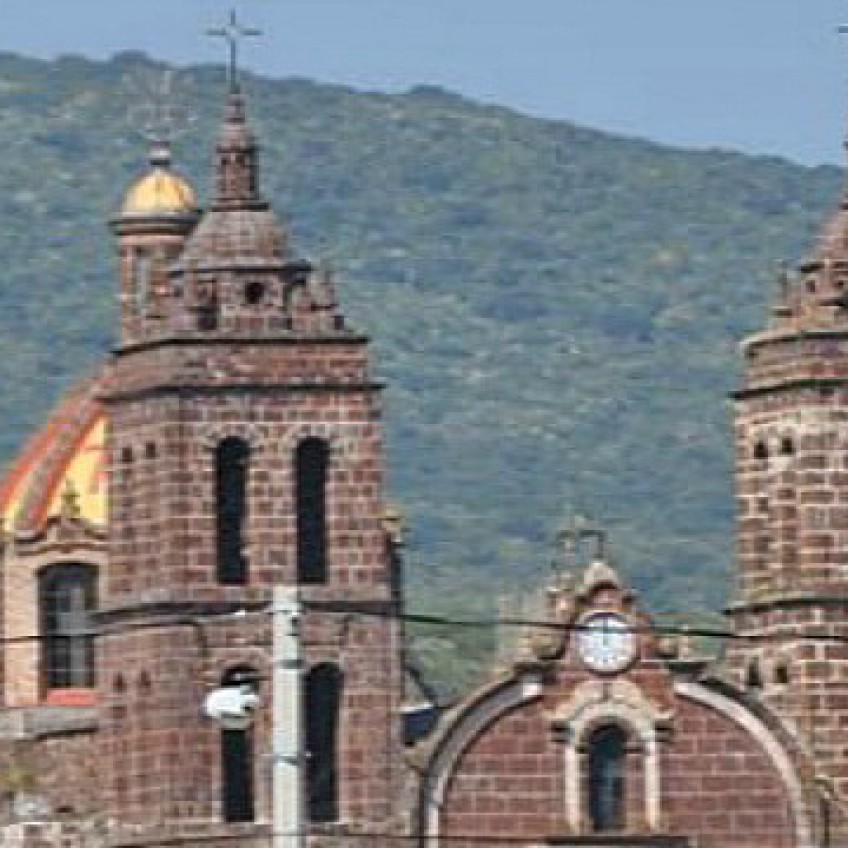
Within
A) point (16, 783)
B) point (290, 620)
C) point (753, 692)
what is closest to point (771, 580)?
point (753, 692)

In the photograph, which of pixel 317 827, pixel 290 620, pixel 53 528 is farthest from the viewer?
pixel 53 528

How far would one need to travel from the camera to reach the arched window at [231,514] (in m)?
148

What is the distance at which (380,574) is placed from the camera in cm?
14862

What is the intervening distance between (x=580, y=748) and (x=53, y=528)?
15.8m

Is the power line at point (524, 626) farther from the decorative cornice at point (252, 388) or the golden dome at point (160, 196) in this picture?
the golden dome at point (160, 196)

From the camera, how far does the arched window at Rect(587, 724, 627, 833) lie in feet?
490

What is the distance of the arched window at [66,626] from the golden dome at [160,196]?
698cm

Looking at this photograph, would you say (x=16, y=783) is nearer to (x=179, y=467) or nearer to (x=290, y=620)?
(x=179, y=467)

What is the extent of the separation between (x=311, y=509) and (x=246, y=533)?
1.42m

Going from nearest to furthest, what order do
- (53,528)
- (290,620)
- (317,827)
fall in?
(290,620) → (317,827) → (53,528)

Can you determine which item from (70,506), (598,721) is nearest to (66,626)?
(70,506)

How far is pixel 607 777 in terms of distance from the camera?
14988 centimetres

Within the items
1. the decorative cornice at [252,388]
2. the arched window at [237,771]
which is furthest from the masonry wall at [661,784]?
the decorative cornice at [252,388]

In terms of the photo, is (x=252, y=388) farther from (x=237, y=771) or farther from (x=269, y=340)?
(x=237, y=771)
